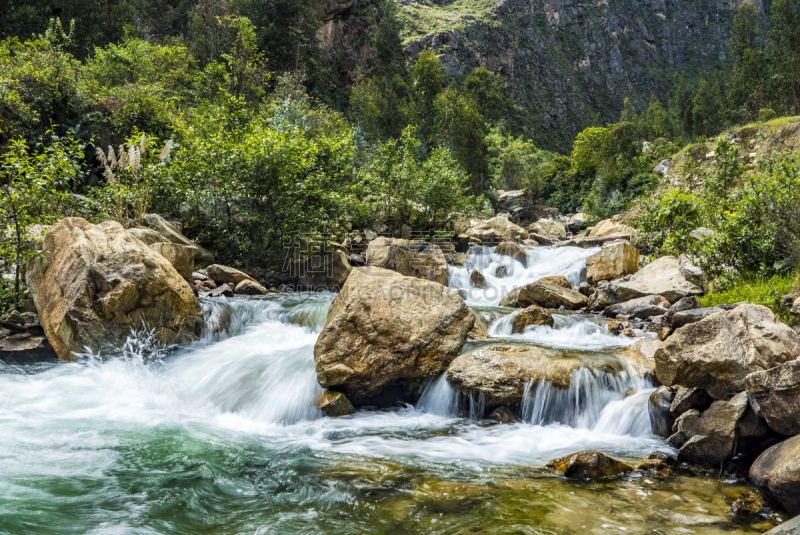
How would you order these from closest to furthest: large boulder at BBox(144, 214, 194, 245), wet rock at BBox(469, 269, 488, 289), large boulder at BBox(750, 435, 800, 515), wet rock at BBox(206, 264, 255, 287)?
large boulder at BBox(750, 435, 800, 515), large boulder at BBox(144, 214, 194, 245), wet rock at BBox(206, 264, 255, 287), wet rock at BBox(469, 269, 488, 289)

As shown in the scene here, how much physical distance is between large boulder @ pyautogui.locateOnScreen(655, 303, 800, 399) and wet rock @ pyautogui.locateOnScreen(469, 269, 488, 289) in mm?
11555

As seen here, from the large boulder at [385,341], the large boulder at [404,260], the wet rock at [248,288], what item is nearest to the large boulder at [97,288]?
the wet rock at [248,288]

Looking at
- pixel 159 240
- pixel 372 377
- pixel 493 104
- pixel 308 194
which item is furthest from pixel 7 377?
pixel 493 104

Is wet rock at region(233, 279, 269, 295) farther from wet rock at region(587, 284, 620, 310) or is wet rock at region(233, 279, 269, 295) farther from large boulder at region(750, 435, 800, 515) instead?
large boulder at region(750, 435, 800, 515)

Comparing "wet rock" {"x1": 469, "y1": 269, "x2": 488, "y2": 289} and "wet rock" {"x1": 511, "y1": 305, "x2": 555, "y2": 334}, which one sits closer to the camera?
"wet rock" {"x1": 511, "y1": 305, "x2": 555, "y2": 334}

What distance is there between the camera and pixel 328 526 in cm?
373

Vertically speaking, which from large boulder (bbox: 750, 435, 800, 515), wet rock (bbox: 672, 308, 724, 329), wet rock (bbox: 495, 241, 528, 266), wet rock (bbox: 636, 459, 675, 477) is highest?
wet rock (bbox: 495, 241, 528, 266)

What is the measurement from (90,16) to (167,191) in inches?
970

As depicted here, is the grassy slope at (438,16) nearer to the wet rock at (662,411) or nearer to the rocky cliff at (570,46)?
the rocky cliff at (570,46)

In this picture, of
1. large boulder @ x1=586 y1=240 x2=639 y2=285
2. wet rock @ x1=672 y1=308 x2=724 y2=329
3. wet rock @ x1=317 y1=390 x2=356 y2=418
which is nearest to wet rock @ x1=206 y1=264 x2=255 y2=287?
wet rock @ x1=317 y1=390 x2=356 y2=418

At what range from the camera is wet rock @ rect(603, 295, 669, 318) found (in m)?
10.5

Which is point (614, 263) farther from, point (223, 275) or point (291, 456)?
point (291, 456)

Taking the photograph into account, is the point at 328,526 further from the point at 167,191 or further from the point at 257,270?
the point at 167,191

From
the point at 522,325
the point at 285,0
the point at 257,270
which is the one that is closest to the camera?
the point at 522,325
